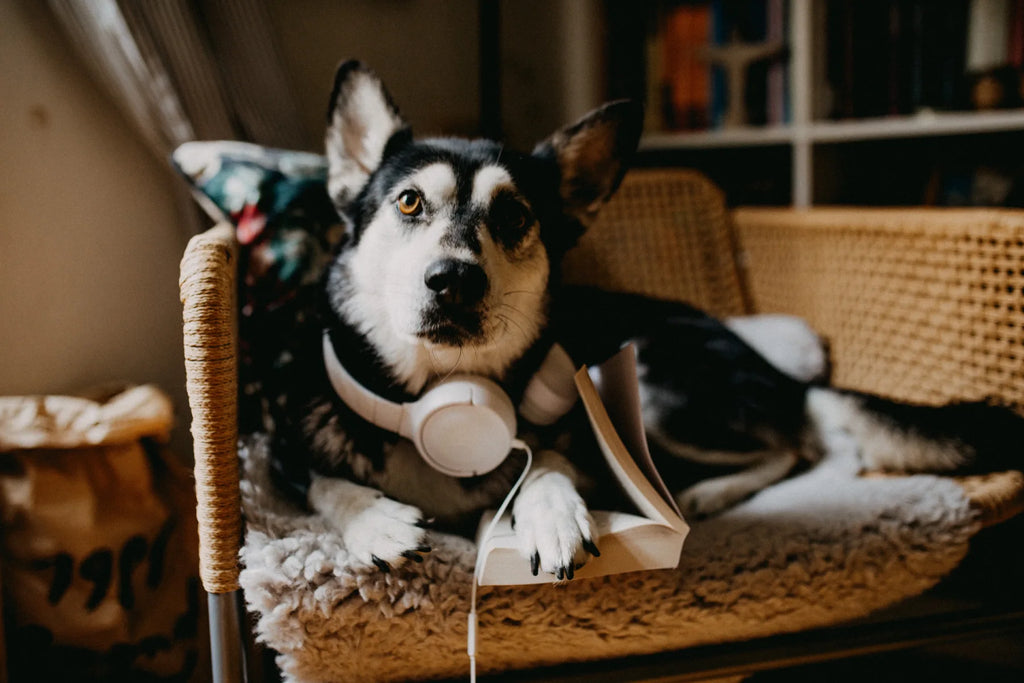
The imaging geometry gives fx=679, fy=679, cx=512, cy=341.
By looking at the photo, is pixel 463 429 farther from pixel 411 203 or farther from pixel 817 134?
pixel 817 134

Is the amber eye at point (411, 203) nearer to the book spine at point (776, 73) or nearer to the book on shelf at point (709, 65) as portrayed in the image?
the book on shelf at point (709, 65)

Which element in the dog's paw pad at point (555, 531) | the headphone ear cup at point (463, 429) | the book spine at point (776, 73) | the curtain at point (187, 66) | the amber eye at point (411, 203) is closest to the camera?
the dog's paw pad at point (555, 531)

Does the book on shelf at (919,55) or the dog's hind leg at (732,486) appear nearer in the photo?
the dog's hind leg at (732,486)

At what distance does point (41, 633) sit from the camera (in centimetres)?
101

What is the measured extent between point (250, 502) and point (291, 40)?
1332 mm

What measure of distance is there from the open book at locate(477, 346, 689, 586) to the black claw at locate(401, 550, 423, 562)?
0.07 m

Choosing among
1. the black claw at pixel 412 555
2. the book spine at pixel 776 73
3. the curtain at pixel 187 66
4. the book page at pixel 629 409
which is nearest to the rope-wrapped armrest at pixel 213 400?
the black claw at pixel 412 555

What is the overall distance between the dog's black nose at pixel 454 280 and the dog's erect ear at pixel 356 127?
317 millimetres

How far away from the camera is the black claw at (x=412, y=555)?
77 centimetres

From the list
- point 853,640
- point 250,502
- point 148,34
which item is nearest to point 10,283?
point 148,34

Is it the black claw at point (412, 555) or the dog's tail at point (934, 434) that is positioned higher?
the black claw at point (412, 555)

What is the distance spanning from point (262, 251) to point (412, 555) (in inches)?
26.1

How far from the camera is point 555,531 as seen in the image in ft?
2.48

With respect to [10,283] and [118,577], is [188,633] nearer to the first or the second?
[118,577]
